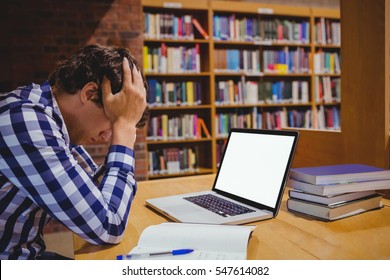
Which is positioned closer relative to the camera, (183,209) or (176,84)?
(183,209)

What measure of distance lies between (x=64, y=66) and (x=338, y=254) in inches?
35.0

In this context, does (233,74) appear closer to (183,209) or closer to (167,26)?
(167,26)

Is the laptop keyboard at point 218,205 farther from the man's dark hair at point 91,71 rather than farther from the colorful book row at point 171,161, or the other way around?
Answer: the colorful book row at point 171,161

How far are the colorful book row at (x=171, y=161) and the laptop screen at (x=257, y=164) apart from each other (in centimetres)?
244

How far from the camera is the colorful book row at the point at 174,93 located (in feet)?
12.4

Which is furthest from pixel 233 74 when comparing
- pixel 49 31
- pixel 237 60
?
pixel 49 31

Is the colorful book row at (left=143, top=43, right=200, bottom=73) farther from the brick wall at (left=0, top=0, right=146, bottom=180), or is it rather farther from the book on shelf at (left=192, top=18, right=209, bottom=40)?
the brick wall at (left=0, top=0, right=146, bottom=180)

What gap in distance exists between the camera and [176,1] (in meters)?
3.74

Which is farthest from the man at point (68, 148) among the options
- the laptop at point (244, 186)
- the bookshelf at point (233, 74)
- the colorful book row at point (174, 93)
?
the bookshelf at point (233, 74)

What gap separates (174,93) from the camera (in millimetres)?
3865

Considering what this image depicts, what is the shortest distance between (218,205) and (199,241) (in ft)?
1.10

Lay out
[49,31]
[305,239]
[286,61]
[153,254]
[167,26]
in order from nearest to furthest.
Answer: [153,254], [305,239], [49,31], [167,26], [286,61]

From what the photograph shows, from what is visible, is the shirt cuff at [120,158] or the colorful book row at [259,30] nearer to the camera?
the shirt cuff at [120,158]

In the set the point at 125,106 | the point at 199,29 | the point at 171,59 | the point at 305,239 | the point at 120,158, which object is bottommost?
the point at 305,239
